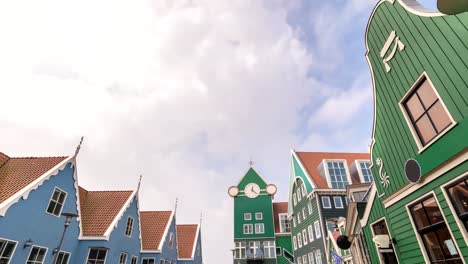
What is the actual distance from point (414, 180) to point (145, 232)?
24105 mm

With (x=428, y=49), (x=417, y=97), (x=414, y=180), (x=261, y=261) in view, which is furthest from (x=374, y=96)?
(x=261, y=261)

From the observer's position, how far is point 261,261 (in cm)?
3378

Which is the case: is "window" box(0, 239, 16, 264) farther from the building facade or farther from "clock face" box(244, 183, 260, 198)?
"clock face" box(244, 183, 260, 198)

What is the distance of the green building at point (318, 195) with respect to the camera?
26.1 meters

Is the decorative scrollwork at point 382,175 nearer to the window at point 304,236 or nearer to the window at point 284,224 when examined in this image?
the window at point 304,236

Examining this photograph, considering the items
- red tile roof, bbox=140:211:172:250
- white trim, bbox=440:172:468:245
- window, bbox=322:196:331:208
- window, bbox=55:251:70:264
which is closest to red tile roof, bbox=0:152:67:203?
window, bbox=55:251:70:264

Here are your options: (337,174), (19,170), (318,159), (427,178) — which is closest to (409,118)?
(427,178)

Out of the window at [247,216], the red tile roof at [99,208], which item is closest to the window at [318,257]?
the window at [247,216]

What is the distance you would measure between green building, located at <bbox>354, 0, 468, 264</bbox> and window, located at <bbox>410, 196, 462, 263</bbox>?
0.03 m

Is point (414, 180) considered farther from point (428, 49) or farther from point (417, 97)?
point (428, 49)

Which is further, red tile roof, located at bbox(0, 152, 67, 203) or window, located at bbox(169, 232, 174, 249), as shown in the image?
window, located at bbox(169, 232, 174, 249)

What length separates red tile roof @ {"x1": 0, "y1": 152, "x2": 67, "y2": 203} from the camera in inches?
511

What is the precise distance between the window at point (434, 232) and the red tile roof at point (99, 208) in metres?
18.0

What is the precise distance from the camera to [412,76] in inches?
304
